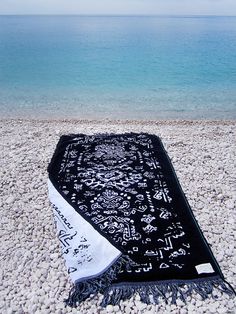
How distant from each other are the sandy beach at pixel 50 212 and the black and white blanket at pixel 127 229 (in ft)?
0.35

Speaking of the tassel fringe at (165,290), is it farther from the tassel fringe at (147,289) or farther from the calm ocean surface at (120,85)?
the calm ocean surface at (120,85)

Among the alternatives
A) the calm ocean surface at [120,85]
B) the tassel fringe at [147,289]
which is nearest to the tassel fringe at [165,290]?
the tassel fringe at [147,289]

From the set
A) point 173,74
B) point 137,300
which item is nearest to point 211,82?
point 173,74

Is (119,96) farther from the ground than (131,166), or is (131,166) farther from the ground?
(131,166)

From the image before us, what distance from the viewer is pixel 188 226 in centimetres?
354

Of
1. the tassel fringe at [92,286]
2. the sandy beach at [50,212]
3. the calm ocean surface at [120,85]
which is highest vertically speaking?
the tassel fringe at [92,286]

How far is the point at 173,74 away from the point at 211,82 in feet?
7.65

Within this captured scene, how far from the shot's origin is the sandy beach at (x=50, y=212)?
2689 mm

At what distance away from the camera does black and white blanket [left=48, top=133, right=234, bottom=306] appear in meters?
2.82

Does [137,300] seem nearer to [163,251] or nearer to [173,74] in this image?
[163,251]

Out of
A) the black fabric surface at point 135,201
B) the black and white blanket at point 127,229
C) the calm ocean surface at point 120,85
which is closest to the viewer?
the black and white blanket at point 127,229

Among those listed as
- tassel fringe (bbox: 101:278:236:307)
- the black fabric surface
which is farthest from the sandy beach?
the black fabric surface

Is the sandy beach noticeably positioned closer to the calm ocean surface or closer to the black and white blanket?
the black and white blanket

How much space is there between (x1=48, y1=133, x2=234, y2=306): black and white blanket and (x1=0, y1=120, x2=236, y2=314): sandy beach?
11 cm
